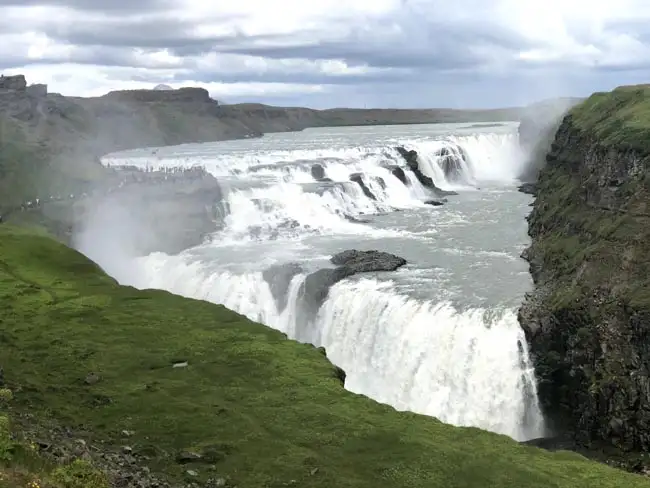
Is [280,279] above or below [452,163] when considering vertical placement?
below

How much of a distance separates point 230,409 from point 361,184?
168ft

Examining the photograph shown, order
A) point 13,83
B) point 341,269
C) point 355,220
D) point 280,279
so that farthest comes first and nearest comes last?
1. point 13,83
2. point 355,220
3. point 280,279
4. point 341,269

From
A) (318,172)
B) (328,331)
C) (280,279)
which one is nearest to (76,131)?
(318,172)

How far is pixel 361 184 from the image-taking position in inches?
2756

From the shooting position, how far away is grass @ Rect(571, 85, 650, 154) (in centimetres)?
4159

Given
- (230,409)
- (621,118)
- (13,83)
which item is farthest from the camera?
(13,83)

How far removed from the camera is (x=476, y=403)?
30266 mm

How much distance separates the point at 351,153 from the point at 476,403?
186ft

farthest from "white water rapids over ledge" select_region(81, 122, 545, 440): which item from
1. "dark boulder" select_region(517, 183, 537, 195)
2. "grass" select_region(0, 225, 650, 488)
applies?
"grass" select_region(0, 225, 650, 488)

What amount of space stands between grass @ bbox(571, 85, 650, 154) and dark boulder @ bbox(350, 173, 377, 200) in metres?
19.2

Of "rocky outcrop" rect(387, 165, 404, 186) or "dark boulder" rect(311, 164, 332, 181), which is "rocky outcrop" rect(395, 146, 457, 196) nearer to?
"rocky outcrop" rect(387, 165, 404, 186)

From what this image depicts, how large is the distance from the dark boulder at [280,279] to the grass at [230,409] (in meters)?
11.4

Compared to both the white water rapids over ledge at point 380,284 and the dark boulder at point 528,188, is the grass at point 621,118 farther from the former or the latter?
the dark boulder at point 528,188

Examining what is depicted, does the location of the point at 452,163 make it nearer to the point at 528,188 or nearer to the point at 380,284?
the point at 528,188
